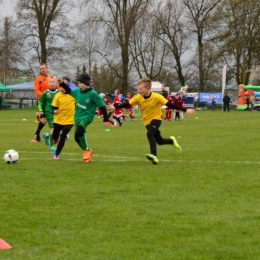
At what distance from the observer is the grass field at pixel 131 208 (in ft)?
17.3

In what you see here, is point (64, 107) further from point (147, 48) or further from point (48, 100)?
point (147, 48)

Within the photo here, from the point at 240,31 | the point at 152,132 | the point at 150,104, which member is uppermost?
the point at 240,31

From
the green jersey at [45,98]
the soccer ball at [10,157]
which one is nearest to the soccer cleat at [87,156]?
the soccer ball at [10,157]

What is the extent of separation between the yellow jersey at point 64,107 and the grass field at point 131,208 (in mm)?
1129

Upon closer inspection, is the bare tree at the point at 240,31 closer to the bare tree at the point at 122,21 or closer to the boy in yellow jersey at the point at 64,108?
the bare tree at the point at 122,21

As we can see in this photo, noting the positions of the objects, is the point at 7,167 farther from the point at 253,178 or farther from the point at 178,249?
the point at 178,249

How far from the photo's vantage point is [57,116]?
13.2m

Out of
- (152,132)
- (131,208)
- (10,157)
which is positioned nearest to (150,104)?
(152,132)

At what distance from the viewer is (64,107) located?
513 inches

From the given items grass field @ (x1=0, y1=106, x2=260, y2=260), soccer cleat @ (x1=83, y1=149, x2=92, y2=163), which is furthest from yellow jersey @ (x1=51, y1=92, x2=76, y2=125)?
soccer cleat @ (x1=83, y1=149, x2=92, y2=163)

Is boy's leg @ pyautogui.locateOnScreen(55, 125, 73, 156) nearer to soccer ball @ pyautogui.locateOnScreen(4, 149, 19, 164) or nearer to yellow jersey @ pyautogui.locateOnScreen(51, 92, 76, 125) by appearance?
yellow jersey @ pyautogui.locateOnScreen(51, 92, 76, 125)

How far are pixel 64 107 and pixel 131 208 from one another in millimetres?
6362

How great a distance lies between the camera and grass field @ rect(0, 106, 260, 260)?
527 centimetres

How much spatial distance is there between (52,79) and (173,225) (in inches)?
353
